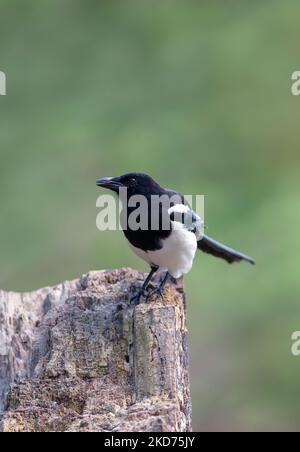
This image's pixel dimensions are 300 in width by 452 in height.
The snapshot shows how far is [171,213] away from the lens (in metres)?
5.16

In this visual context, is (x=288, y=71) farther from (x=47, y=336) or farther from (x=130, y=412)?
(x=130, y=412)

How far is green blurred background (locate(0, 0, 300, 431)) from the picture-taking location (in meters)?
8.40

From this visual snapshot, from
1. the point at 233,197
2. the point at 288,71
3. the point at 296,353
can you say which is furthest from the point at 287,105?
the point at 296,353

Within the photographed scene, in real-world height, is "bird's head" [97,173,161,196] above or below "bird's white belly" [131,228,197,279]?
above

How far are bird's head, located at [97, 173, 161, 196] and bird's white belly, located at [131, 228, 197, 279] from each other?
0.67 ft

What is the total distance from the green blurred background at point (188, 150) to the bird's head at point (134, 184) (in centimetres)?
260

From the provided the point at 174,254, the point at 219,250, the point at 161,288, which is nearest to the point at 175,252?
the point at 174,254

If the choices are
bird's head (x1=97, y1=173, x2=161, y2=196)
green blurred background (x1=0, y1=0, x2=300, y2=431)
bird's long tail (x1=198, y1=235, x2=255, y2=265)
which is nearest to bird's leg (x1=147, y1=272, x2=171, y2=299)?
bird's head (x1=97, y1=173, x2=161, y2=196)

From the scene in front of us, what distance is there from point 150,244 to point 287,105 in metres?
7.80

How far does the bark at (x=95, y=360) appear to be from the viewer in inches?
145

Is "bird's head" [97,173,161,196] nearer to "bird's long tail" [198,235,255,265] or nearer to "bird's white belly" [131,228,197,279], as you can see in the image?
"bird's white belly" [131,228,197,279]

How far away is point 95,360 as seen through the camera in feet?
13.7

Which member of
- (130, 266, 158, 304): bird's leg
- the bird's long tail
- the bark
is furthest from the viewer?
the bird's long tail

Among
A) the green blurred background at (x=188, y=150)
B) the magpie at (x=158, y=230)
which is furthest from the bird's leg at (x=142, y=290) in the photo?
the green blurred background at (x=188, y=150)
